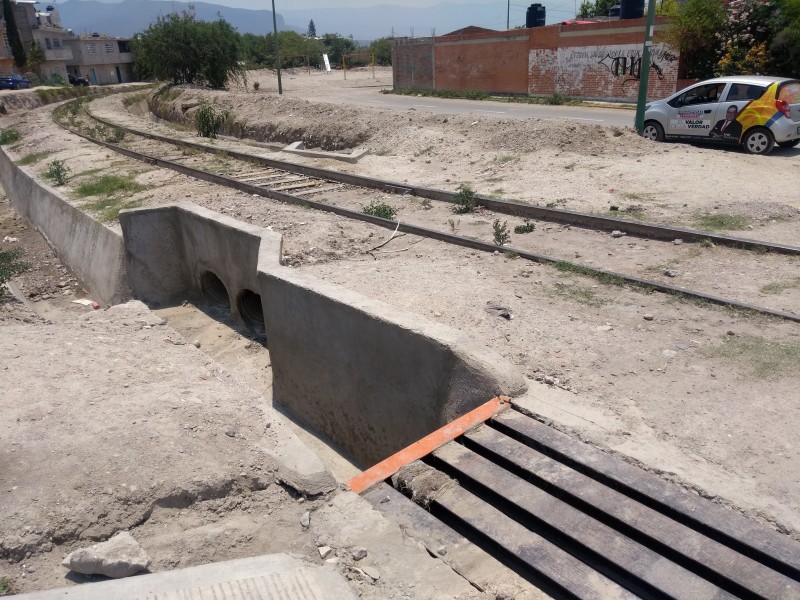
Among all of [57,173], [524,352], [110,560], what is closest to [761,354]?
[524,352]

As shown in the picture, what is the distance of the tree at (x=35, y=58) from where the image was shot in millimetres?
67812

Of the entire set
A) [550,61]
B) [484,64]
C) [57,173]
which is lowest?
[57,173]

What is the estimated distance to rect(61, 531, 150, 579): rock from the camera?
3568 mm

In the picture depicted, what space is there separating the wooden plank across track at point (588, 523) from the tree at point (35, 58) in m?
77.5

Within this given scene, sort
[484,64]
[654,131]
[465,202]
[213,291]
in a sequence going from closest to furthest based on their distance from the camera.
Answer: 1. [465,202]
2. [213,291]
3. [654,131]
4. [484,64]

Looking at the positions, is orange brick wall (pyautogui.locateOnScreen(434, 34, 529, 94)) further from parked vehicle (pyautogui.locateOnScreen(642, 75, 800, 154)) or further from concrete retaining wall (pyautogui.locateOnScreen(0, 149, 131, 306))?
concrete retaining wall (pyautogui.locateOnScreen(0, 149, 131, 306))

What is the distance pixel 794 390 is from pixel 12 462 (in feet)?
18.5

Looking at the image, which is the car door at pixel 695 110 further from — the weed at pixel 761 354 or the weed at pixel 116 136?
the weed at pixel 116 136

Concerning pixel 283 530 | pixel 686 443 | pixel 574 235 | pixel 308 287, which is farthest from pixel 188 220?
pixel 686 443

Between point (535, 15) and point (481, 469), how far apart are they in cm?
3978

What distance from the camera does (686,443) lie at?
4668 mm

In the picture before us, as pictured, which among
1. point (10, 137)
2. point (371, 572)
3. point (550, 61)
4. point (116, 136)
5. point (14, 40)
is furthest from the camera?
point (14, 40)

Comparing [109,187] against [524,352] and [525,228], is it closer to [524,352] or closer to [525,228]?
[525,228]

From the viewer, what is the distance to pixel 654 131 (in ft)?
54.7
